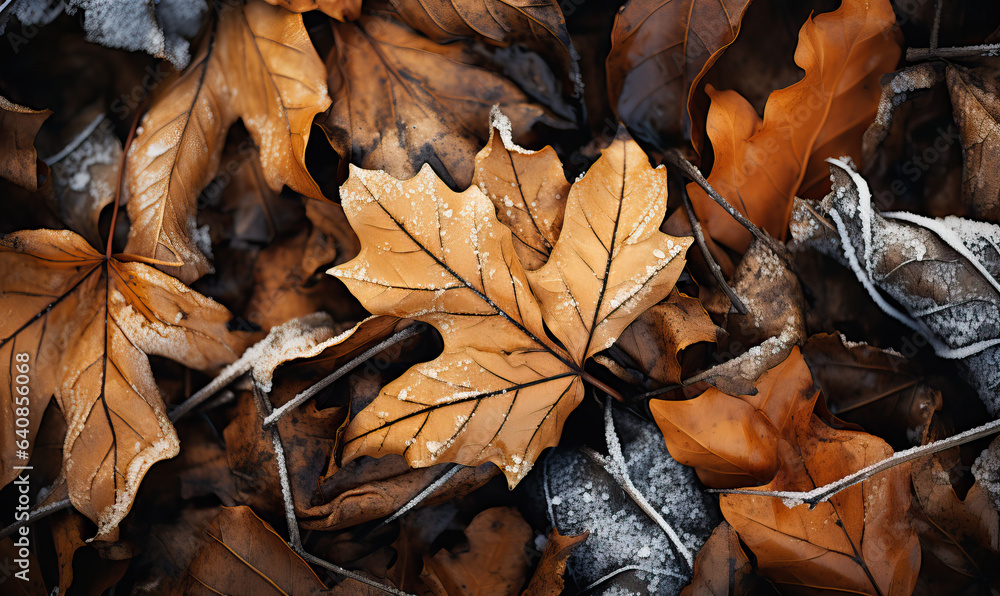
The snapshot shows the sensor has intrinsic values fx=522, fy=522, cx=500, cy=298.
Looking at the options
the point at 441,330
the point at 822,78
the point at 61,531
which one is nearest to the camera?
the point at 441,330

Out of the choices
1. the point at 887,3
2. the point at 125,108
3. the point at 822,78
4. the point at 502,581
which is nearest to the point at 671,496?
the point at 502,581

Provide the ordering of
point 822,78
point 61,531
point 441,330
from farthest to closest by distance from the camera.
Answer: point 61,531 < point 822,78 < point 441,330

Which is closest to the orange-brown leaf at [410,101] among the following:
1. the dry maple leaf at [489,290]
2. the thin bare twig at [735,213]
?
the dry maple leaf at [489,290]

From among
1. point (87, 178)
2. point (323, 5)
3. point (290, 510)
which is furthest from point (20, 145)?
point (290, 510)

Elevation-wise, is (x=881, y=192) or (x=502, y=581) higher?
(x=881, y=192)

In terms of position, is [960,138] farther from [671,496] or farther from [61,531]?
[61,531]

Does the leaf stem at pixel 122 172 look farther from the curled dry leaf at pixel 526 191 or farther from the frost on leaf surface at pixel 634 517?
the frost on leaf surface at pixel 634 517

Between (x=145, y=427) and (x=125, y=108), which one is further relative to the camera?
(x=125, y=108)
